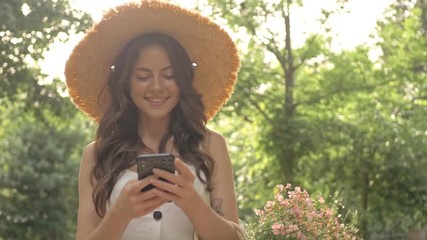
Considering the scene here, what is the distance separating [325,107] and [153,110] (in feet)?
35.8

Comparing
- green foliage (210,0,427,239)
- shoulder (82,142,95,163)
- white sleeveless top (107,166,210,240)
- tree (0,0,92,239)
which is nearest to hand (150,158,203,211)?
white sleeveless top (107,166,210,240)

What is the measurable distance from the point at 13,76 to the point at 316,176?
5.08 meters

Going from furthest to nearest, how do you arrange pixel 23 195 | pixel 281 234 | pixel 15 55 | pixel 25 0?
pixel 23 195 < pixel 15 55 < pixel 25 0 < pixel 281 234

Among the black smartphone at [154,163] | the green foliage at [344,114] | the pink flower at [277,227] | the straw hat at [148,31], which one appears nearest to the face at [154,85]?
the straw hat at [148,31]

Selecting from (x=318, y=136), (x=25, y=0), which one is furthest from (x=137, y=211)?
(x=318, y=136)

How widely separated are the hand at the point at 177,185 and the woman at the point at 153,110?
14 centimetres

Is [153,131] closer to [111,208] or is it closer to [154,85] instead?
[154,85]

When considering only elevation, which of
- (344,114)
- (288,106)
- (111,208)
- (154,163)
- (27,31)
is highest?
(27,31)

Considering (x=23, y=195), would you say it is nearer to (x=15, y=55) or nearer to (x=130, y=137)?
(x=15, y=55)

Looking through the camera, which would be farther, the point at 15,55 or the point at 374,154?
the point at 374,154

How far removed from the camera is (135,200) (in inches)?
124

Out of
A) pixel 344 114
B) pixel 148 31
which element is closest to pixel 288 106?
pixel 344 114

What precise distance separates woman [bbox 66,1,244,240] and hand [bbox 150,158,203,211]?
0.45 feet

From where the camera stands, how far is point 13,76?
13250mm
